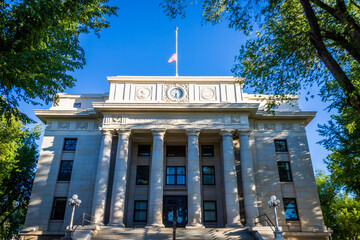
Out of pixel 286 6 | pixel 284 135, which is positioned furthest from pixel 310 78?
pixel 284 135

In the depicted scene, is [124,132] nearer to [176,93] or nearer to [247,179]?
[176,93]

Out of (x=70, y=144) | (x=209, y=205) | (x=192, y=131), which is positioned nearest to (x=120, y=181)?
(x=192, y=131)

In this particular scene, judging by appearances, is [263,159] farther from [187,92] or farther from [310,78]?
→ [310,78]

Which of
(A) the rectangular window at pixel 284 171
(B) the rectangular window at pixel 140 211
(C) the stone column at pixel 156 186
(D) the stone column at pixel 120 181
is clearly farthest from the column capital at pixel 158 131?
(A) the rectangular window at pixel 284 171

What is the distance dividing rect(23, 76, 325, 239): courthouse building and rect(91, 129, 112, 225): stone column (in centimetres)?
8

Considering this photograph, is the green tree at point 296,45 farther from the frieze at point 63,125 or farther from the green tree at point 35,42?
the frieze at point 63,125

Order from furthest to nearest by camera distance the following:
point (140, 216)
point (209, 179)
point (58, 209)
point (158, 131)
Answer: point (209, 179) < point (140, 216) < point (158, 131) < point (58, 209)

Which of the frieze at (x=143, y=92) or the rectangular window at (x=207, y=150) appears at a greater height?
the frieze at (x=143, y=92)

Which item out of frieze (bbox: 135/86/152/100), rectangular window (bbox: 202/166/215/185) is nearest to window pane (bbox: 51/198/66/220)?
frieze (bbox: 135/86/152/100)

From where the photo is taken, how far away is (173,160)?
25.4 metres

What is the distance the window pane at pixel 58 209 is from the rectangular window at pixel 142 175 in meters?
6.44

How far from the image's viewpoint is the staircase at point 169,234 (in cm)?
1834

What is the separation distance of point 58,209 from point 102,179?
5.17 metres

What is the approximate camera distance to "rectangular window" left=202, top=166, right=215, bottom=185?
24562 millimetres
